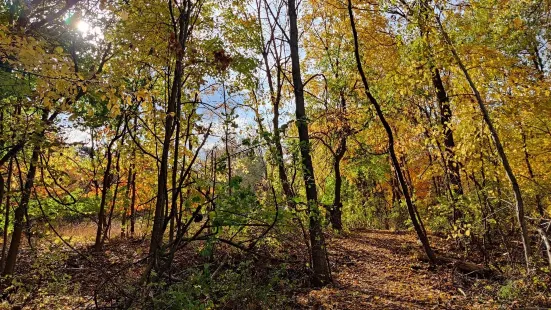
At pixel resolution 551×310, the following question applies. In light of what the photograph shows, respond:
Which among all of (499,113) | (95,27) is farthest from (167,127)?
(499,113)

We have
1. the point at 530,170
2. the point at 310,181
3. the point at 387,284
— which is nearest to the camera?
the point at 310,181

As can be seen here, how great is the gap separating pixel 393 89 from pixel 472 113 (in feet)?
5.82

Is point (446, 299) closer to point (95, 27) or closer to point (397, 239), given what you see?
point (397, 239)

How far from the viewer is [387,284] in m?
7.23

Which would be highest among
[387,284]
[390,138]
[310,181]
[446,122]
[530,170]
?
[446,122]

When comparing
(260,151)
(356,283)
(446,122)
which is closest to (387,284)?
(356,283)

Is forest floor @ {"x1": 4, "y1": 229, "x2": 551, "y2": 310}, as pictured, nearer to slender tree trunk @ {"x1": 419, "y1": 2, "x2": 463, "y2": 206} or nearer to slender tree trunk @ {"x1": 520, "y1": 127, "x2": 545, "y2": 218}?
slender tree trunk @ {"x1": 419, "y1": 2, "x2": 463, "y2": 206}

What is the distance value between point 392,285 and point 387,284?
0.42ft

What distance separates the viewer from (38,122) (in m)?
4.39

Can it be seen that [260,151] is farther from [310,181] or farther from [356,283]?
[356,283]

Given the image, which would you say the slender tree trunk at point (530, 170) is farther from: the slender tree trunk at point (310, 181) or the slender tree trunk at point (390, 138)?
the slender tree trunk at point (310, 181)

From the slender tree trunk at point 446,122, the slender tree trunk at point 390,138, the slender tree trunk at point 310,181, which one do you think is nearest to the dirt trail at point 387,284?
the slender tree trunk at point 310,181

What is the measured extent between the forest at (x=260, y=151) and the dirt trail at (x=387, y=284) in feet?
0.18

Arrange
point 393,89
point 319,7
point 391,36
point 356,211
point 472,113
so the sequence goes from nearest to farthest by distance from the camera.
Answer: point 472,113 < point 393,89 < point 391,36 < point 319,7 < point 356,211
